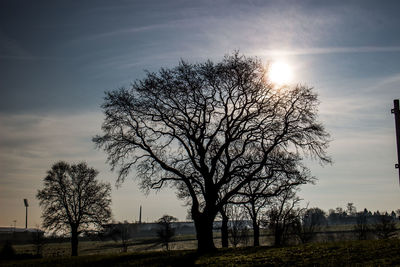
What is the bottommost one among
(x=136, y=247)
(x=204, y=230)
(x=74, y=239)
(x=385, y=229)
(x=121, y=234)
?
(x=136, y=247)

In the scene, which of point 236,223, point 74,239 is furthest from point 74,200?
point 236,223

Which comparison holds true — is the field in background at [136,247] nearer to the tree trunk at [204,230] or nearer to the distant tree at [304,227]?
the distant tree at [304,227]

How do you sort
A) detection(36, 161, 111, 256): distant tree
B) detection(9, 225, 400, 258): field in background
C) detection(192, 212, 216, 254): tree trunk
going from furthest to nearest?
detection(9, 225, 400, 258): field in background, detection(36, 161, 111, 256): distant tree, detection(192, 212, 216, 254): tree trunk

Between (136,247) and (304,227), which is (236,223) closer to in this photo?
(304,227)

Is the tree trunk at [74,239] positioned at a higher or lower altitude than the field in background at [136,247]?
higher

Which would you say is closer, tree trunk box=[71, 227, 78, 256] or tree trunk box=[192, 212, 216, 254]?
tree trunk box=[192, 212, 216, 254]

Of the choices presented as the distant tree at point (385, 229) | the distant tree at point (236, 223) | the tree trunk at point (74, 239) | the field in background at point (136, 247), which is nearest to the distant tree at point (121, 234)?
the field in background at point (136, 247)

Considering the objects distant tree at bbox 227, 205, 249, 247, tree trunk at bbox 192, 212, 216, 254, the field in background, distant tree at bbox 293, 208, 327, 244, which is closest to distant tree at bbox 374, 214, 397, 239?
the field in background

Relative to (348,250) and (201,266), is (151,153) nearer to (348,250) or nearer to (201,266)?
(201,266)

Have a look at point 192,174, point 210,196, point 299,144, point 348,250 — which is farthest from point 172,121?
point 348,250

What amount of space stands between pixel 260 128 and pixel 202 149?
15.1 ft

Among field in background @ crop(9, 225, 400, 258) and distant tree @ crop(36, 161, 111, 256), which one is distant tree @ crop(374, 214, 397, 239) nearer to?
field in background @ crop(9, 225, 400, 258)

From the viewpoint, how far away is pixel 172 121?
2752 cm

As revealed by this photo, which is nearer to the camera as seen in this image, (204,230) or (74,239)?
(204,230)
